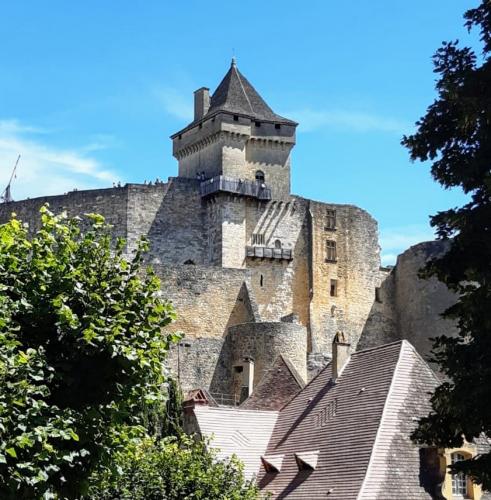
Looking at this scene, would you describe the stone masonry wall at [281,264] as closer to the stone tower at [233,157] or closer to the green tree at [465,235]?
the stone tower at [233,157]

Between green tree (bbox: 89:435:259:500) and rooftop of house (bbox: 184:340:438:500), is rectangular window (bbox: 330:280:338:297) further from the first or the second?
green tree (bbox: 89:435:259:500)

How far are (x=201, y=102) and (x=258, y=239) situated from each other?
10.4 metres

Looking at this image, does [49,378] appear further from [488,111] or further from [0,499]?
[488,111]

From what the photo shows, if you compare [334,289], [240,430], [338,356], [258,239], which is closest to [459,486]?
[338,356]

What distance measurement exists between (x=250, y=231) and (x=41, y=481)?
44070 mm

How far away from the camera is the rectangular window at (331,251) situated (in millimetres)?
62719

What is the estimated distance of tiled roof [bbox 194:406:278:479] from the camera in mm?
29930

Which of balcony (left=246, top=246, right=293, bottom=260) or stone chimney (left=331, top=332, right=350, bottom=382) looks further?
balcony (left=246, top=246, right=293, bottom=260)

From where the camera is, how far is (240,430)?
3092 centimetres

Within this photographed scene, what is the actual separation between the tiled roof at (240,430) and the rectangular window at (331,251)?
3099 centimetres

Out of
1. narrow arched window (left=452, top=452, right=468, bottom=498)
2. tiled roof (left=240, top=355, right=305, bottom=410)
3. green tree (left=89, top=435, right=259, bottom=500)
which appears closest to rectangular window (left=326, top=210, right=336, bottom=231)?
tiled roof (left=240, top=355, right=305, bottom=410)

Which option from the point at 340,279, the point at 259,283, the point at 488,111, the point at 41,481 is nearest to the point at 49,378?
the point at 41,481

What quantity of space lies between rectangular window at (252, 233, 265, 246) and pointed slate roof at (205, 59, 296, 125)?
7.32 meters

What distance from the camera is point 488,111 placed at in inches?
648
